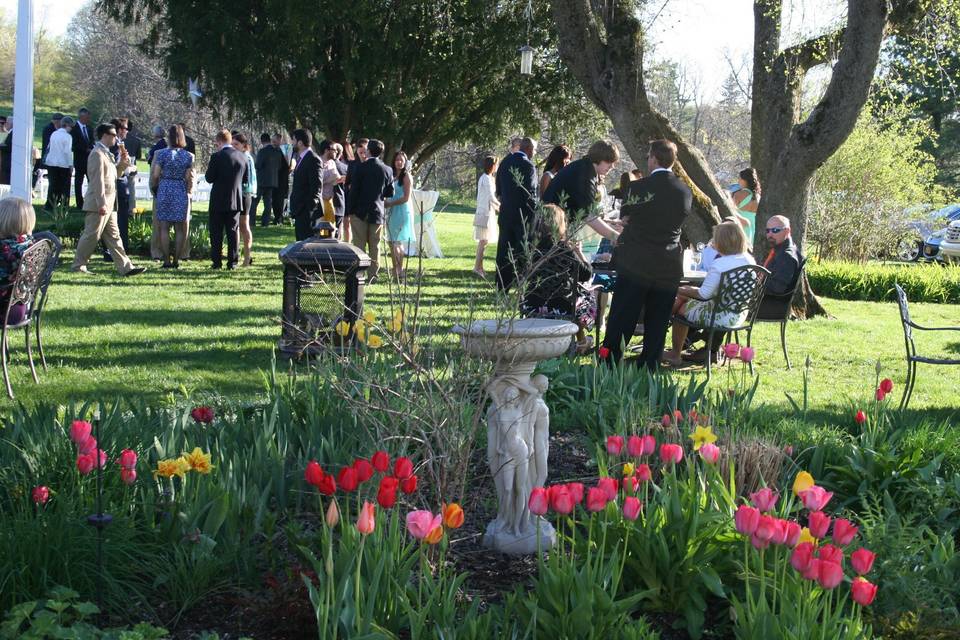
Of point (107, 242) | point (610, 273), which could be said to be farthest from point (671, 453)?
point (107, 242)

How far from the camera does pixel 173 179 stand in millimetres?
13328

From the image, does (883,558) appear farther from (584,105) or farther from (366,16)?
(584,105)

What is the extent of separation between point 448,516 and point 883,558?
1.64 meters

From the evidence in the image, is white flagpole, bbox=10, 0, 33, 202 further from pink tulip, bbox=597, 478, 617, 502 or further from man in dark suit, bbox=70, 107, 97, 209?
pink tulip, bbox=597, 478, 617, 502

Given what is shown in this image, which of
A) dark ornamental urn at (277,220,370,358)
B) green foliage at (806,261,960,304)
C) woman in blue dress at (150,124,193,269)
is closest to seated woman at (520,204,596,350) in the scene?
dark ornamental urn at (277,220,370,358)

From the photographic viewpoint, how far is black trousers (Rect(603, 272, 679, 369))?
7.17 m

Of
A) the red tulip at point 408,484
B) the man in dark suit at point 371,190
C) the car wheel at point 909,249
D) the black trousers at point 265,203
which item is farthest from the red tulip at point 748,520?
the car wheel at point 909,249

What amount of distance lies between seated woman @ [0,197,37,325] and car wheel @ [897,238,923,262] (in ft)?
62.8

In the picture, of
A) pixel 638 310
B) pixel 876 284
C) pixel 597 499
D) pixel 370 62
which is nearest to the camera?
pixel 597 499

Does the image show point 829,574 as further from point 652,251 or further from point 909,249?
point 909,249

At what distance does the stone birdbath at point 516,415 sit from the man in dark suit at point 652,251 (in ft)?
10.6

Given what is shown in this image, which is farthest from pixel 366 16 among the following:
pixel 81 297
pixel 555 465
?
pixel 555 465

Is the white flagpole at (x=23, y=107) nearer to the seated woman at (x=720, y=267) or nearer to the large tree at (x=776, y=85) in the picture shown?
the large tree at (x=776, y=85)

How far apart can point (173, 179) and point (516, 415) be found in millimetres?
10751
